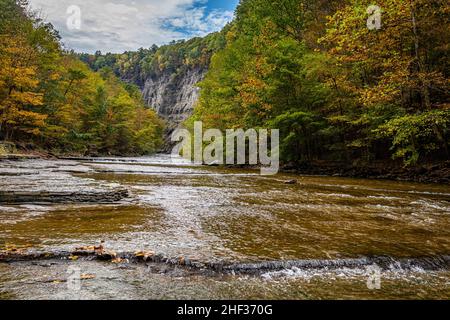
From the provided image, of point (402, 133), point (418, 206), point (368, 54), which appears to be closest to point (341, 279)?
point (418, 206)

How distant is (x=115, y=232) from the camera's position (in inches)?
196

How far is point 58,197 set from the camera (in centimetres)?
736

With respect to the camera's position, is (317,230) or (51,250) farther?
(317,230)

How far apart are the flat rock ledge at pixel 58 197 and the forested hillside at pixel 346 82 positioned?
34.1 ft

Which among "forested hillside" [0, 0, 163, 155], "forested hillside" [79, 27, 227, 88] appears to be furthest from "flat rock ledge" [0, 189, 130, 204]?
"forested hillside" [79, 27, 227, 88]

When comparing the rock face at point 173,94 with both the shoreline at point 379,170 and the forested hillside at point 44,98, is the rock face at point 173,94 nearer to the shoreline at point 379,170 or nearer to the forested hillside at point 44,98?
the forested hillside at point 44,98

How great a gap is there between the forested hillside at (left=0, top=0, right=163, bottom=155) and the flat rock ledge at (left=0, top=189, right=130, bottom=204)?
76.1ft

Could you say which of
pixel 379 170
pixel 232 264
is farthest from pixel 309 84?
pixel 232 264

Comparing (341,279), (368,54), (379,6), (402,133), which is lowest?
(341,279)

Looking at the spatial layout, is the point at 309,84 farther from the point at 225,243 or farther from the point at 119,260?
the point at 119,260

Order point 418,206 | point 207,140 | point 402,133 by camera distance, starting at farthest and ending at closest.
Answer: point 207,140 → point 402,133 → point 418,206

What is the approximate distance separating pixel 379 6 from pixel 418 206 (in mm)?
8622

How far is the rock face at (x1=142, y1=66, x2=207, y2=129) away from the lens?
110 metres

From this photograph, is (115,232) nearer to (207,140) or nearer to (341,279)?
(341,279)
